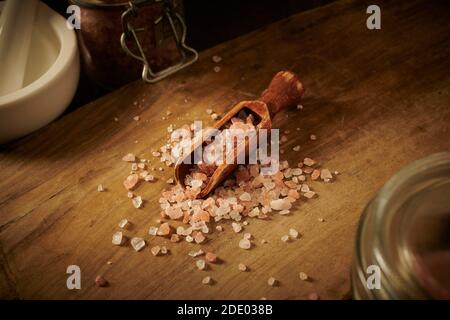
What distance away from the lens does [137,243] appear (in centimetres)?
90

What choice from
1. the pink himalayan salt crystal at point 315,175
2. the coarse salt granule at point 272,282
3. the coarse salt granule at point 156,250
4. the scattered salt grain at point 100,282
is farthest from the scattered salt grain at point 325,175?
the scattered salt grain at point 100,282

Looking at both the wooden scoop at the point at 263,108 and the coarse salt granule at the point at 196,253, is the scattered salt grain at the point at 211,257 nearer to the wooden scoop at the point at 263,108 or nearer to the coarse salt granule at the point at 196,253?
the coarse salt granule at the point at 196,253

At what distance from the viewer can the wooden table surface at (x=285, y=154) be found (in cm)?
86

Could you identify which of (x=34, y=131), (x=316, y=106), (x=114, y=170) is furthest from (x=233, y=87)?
(x=34, y=131)

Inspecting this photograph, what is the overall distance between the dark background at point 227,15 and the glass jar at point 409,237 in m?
0.93

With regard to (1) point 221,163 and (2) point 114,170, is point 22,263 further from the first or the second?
(1) point 221,163

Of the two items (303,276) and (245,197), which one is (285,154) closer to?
A: (245,197)

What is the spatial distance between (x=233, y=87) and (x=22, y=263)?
1.94 feet

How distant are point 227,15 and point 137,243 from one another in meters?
0.96

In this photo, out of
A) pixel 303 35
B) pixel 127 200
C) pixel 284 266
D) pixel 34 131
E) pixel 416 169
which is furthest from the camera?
pixel 303 35

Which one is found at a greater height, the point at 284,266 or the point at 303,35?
the point at 303,35
